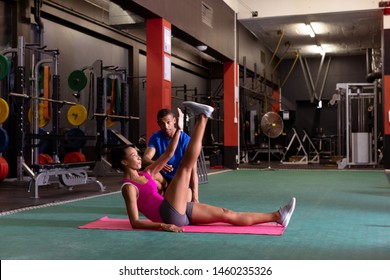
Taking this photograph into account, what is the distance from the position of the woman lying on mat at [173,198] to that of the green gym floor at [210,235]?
0.11m

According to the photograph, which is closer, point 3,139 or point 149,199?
point 149,199

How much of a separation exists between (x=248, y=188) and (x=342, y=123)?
261 inches

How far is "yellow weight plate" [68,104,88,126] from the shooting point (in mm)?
8430

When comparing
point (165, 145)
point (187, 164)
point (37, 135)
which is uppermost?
point (37, 135)

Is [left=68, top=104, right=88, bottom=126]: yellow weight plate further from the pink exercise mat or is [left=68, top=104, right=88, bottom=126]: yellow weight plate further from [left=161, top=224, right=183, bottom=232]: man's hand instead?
[left=161, top=224, right=183, bottom=232]: man's hand

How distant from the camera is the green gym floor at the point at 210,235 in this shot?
2.73 m

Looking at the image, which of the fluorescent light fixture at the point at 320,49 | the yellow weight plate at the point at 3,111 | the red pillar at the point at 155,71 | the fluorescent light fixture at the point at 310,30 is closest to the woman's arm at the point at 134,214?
the red pillar at the point at 155,71

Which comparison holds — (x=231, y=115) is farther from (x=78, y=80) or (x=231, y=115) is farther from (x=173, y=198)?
(x=173, y=198)

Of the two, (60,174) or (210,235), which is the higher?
(60,174)

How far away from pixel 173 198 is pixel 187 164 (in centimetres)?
25

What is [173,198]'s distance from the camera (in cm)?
315

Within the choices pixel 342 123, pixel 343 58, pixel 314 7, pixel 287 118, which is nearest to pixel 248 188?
pixel 314 7

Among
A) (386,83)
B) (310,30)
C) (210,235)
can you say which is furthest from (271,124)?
(210,235)

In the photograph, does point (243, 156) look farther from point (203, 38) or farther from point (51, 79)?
point (51, 79)
